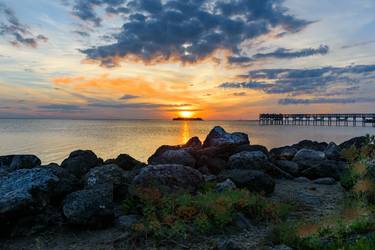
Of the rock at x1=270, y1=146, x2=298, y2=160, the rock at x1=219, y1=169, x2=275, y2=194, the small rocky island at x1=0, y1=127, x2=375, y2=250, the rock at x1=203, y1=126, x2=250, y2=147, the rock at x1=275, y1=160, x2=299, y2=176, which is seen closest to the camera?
the small rocky island at x1=0, y1=127, x2=375, y2=250

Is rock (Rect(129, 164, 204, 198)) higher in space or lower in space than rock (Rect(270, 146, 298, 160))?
higher

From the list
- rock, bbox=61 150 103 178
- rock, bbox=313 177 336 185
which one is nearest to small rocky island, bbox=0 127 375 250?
rock, bbox=313 177 336 185

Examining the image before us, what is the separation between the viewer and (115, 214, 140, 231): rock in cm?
923

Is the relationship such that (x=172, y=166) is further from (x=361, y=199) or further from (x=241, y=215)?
(x=361, y=199)

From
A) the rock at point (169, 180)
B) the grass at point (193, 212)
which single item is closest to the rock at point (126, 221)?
the grass at point (193, 212)

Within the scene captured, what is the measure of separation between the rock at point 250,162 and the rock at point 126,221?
22.3 ft

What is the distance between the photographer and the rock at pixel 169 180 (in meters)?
11.0

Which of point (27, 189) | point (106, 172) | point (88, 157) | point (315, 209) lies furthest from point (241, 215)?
point (88, 157)

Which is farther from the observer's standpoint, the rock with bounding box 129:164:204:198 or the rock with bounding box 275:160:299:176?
the rock with bounding box 275:160:299:176

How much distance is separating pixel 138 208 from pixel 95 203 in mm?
1400

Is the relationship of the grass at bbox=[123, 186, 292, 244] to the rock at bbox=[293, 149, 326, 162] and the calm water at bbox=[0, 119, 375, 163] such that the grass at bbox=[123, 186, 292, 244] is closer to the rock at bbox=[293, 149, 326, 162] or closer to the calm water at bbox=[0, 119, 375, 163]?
the rock at bbox=[293, 149, 326, 162]

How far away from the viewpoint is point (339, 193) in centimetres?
1323

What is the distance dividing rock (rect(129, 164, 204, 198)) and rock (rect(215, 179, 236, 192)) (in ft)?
1.97

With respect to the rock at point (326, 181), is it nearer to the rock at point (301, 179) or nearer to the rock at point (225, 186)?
the rock at point (301, 179)
